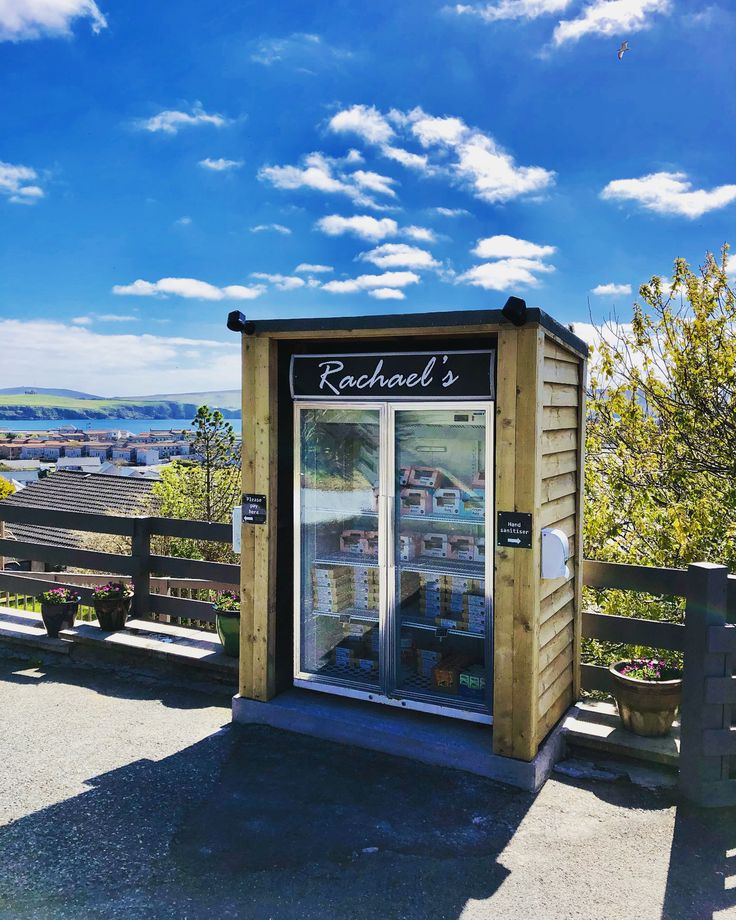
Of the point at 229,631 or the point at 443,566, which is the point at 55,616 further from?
the point at 443,566

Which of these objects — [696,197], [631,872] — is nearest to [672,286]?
[631,872]

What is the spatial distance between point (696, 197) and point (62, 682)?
611 inches

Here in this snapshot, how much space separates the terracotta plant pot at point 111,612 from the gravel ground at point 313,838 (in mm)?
1642

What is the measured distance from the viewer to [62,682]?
18.4 ft

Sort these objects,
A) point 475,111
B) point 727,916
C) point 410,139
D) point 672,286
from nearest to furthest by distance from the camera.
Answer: point 727,916 < point 672,286 < point 475,111 < point 410,139

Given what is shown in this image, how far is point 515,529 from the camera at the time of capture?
3.91m

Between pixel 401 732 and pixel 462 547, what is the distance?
1.22m

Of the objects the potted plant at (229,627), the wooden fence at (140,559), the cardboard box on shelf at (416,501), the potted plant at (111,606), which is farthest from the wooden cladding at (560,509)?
the potted plant at (111,606)

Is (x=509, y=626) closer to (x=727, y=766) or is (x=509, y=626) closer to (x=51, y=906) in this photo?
(x=727, y=766)

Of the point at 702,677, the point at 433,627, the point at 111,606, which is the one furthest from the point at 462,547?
the point at 111,606

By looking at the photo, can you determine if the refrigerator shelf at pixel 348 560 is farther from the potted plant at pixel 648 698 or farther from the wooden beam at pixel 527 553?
the potted plant at pixel 648 698

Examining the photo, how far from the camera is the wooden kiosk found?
3930mm

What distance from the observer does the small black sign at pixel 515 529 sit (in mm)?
3883

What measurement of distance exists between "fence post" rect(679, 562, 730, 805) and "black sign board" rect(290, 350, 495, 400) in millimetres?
1516
